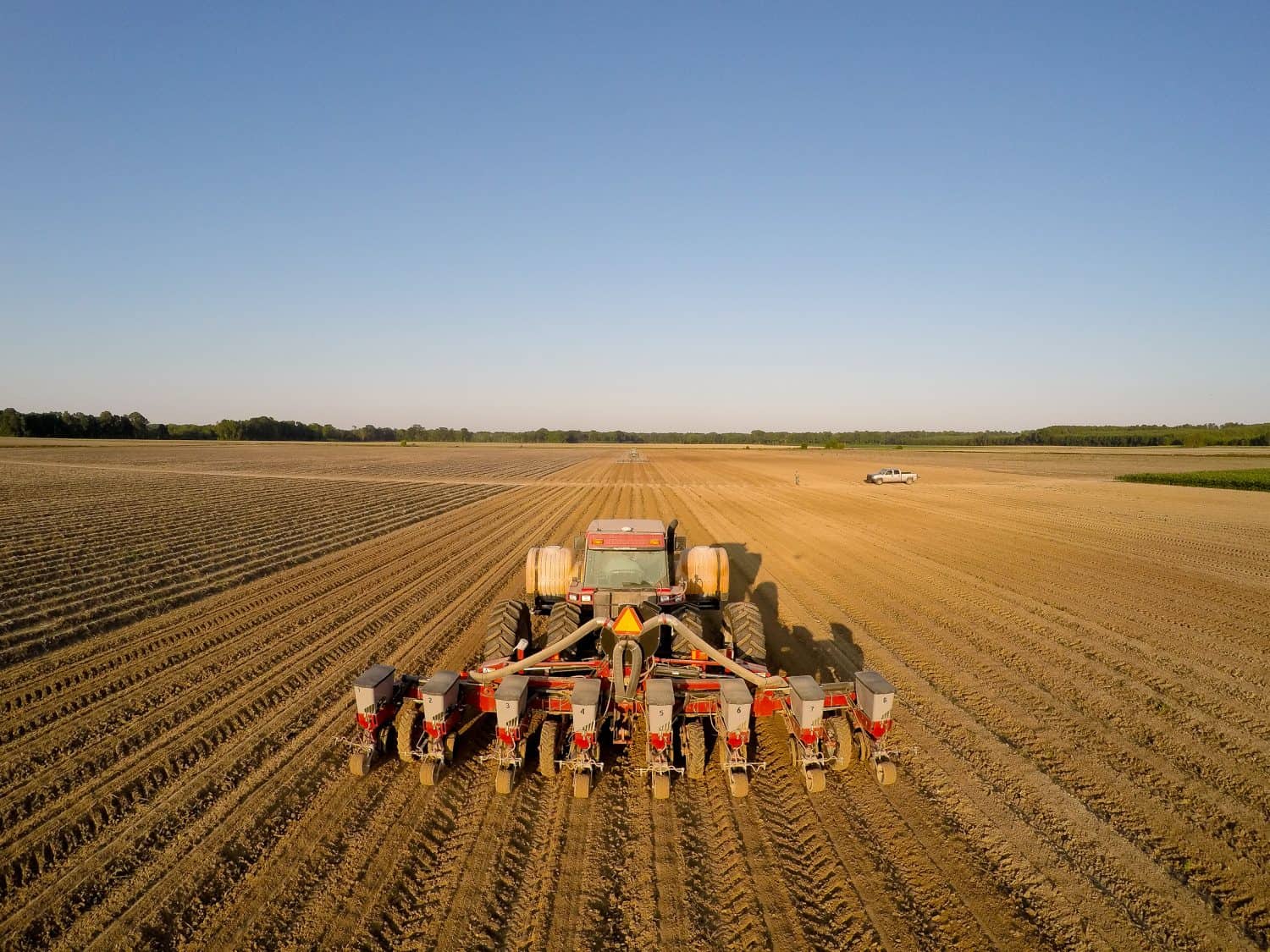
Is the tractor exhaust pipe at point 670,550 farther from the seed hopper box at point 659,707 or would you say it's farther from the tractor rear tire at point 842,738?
the tractor rear tire at point 842,738

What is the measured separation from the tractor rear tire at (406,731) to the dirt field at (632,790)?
231 mm

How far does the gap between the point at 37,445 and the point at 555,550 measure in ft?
301

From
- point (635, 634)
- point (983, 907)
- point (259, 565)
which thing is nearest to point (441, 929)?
point (635, 634)

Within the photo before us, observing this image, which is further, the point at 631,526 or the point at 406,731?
the point at 631,526

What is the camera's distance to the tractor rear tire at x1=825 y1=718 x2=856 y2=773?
510cm

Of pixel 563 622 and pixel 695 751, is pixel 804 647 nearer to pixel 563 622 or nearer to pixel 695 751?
pixel 695 751

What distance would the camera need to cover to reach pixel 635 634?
16.4 ft

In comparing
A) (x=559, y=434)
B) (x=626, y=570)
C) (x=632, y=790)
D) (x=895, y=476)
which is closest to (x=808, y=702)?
(x=632, y=790)

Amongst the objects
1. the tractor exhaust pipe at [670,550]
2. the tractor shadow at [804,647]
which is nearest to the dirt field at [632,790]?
the tractor shadow at [804,647]

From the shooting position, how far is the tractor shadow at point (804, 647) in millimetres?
7531

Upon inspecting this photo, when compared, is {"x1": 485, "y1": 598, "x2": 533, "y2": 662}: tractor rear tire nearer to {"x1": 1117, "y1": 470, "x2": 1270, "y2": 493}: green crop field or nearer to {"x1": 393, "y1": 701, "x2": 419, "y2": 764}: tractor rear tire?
{"x1": 393, "y1": 701, "x2": 419, "y2": 764}: tractor rear tire

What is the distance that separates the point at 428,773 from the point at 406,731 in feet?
1.46

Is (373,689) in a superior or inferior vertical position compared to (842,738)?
superior

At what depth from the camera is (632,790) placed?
5.09 m
